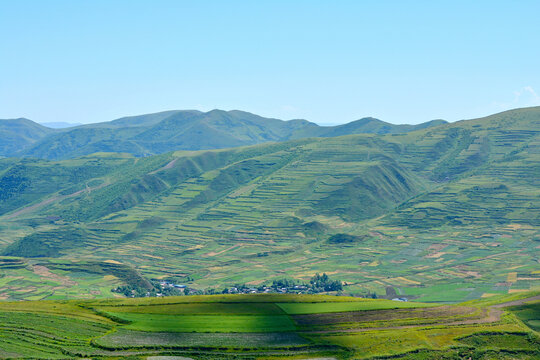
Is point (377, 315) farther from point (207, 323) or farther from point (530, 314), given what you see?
point (530, 314)

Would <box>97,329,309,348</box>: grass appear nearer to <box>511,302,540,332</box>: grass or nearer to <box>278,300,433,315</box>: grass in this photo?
<box>278,300,433,315</box>: grass

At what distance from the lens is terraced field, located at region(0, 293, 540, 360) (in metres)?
112

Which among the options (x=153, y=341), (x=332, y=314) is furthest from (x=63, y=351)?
(x=332, y=314)

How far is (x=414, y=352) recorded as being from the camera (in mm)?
116875

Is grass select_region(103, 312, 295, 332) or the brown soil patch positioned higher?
grass select_region(103, 312, 295, 332)

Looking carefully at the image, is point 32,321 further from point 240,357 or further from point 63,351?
point 240,357

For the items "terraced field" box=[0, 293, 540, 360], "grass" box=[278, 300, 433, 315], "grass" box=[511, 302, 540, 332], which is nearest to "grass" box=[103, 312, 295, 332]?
"terraced field" box=[0, 293, 540, 360]

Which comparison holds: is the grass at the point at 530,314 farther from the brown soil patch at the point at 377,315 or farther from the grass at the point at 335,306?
the grass at the point at 335,306

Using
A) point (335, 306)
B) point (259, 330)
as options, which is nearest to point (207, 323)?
point (259, 330)

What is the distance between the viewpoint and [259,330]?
12731 cm

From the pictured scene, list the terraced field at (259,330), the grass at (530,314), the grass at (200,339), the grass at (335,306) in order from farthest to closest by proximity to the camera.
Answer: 1. the grass at (335,306)
2. the grass at (530,314)
3. the grass at (200,339)
4. the terraced field at (259,330)

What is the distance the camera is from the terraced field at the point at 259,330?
112062mm

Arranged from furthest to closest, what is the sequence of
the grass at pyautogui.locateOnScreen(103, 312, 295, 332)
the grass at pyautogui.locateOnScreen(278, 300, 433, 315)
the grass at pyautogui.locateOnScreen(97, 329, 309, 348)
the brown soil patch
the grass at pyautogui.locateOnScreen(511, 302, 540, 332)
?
the grass at pyautogui.locateOnScreen(278, 300, 433, 315)
the grass at pyautogui.locateOnScreen(511, 302, 540, 332)
the brown soil patch
the grass at pyautogui.locateOnScreen(103, 312, 295, 332)
the grass at pyautogui.locateOnScreen(97, 329, 309, 348)

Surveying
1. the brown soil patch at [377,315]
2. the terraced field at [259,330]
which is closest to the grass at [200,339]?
the terraced field at [259,330]
